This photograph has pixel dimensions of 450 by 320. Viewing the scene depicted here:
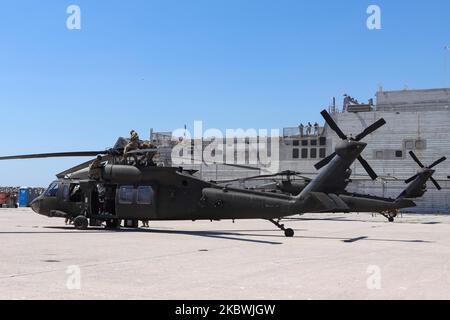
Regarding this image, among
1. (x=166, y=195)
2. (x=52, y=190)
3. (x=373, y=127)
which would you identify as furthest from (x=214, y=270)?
(x=52, y=190)

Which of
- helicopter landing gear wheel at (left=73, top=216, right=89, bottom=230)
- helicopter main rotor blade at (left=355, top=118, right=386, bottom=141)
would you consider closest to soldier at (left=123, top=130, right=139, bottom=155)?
helicopter landing gear wheel at (left=73, top=216, right=89, bottom=230)

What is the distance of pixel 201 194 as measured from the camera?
21.2 m

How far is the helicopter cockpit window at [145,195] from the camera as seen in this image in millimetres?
21750

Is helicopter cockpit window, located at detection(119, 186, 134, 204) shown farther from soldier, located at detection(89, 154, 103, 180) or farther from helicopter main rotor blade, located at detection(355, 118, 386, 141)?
helicopter main rotor blade, located at detection(355, 118, 386, 141)

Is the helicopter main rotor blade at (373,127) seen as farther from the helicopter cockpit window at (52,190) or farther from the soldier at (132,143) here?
the helicopter cockpit window at (52,190)

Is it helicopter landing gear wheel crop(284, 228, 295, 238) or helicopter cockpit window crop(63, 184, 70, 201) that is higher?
helicopter cockpit window crop(63, 184, 70, 201)

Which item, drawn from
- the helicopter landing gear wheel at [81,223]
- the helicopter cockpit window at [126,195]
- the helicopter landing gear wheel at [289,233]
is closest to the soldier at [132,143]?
the helicopter cockpit window at [126,195]

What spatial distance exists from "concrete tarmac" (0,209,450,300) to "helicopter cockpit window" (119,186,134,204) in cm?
452

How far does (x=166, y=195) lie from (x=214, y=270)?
11.2 metres

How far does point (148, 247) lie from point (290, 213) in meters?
6.45

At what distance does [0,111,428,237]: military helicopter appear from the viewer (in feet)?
64.6

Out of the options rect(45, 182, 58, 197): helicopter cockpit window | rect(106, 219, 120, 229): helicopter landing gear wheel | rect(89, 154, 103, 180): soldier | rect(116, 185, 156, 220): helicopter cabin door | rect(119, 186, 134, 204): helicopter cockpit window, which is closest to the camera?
rect(89, 154, 103, 180): soldier
